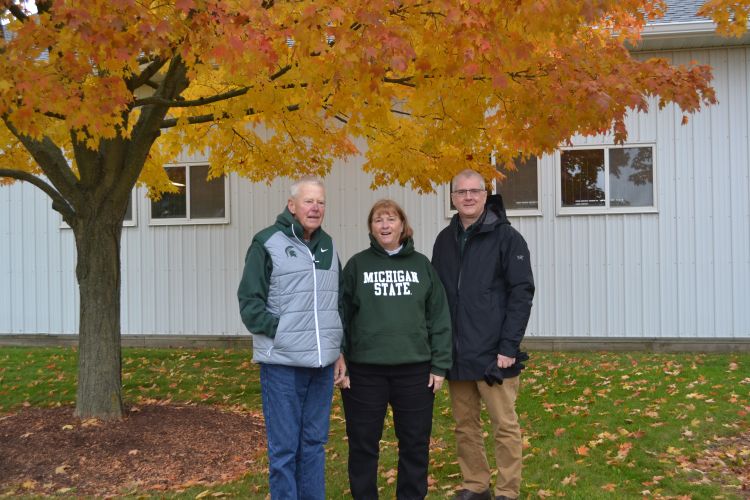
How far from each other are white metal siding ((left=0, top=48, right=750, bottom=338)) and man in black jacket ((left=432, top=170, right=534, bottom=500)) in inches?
254

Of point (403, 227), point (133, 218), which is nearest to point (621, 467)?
point (403, 227)

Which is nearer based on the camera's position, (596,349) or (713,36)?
(713,36)

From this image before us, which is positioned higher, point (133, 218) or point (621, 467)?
point (133, 218)

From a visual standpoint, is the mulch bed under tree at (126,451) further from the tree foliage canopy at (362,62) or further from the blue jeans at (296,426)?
the tree foliage canopy at (362,62)

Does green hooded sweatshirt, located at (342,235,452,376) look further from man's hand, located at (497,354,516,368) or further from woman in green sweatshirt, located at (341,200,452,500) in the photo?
man's hand, located at (497,354,516,368)

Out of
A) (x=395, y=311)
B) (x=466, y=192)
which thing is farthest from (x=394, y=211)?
(x=395, y=311)

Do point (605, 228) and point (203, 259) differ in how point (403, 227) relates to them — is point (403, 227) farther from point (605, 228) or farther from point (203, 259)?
point (203, 259)

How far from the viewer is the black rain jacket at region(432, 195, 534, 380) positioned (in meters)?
3.99

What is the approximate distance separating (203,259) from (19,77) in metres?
7.12

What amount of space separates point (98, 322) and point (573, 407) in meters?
4.61

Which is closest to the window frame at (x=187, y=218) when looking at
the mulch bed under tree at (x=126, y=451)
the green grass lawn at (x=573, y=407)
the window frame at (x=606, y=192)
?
the green grass lawn at (x=573, y=407)

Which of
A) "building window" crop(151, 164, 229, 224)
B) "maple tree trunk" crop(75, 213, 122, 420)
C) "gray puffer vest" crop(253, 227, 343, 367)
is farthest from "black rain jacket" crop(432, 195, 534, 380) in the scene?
"building window" crop(151, 164, 229, 224)

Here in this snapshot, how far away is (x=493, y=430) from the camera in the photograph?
413 cm

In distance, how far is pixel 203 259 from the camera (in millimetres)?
11156
